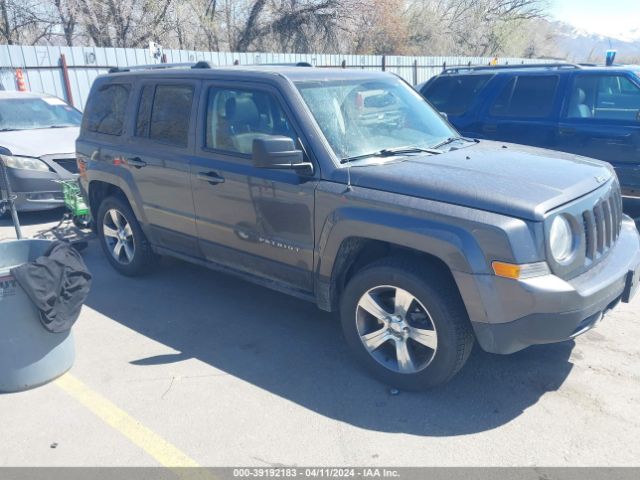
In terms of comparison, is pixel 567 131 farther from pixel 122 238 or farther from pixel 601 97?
pixel 122 238

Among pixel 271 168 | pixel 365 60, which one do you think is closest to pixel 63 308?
pixel 271 168

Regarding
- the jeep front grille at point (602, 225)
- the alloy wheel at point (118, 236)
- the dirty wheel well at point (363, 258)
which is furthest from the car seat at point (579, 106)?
the alloy wheel at point (118, 236)

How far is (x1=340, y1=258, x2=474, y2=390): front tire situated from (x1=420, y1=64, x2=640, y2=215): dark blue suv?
4.24m

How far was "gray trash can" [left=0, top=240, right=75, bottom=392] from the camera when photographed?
3352 millimetres

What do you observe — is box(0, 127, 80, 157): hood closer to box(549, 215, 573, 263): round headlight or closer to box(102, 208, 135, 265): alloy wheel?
box(102, 208, 135, 265): alloy wheel

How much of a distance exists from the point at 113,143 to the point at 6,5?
15.0 metres

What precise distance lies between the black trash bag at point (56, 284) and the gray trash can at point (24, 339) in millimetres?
85

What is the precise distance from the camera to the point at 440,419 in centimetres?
324

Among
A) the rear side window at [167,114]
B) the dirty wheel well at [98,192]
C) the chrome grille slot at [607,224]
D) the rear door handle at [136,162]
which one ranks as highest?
the rear side window at [167,114]

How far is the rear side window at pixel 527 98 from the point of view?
695 cm

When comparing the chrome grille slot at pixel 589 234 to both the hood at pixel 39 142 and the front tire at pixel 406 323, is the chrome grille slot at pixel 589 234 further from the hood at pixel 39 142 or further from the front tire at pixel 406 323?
the hood at pixel 39 142

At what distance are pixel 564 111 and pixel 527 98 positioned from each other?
1.73ft

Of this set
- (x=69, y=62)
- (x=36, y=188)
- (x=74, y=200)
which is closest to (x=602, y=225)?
(x=74, y=200)

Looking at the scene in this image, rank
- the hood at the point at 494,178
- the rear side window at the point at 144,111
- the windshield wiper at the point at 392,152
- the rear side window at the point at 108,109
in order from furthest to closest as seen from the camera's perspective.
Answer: the rear side window at the point at 108,109, the rear side window at the point at 144,111, the windshield wiper at the point at 392,152, the hood at the point at 494,178
